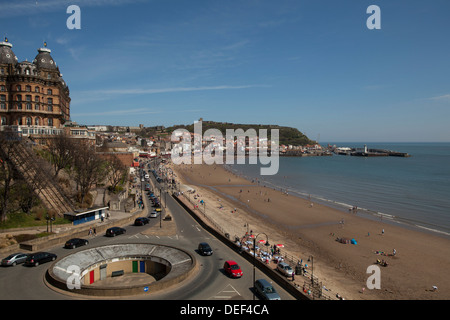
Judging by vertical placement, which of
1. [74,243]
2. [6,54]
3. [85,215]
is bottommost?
[74,243]

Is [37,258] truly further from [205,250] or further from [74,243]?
[205,250]

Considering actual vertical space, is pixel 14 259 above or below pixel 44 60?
below

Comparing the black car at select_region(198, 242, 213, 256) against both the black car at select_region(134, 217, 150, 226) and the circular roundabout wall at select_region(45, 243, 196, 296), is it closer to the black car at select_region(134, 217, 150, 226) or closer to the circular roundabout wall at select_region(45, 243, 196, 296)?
the circular roundabout wall at select_region(45, 243, 196, 296)

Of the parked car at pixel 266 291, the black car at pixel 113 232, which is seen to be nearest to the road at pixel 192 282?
the parked car at pixel 266 291

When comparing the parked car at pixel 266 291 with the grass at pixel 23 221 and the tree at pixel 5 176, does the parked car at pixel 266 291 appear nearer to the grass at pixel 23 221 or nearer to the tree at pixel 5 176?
the grass at pixel 23 221

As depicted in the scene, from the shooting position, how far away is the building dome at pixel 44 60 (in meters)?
45.1

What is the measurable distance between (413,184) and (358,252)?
47623 mm

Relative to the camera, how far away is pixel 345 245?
30.6m

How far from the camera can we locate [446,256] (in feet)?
90.6

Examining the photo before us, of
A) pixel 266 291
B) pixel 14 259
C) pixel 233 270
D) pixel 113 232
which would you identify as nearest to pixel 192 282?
pixel 233 270

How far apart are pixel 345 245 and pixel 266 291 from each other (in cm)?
1939

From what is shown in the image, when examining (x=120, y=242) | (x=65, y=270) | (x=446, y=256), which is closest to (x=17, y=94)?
(x=120, y=242)

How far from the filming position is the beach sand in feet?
71.5

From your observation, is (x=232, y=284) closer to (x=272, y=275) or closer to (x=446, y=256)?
(x=272, y=275)
